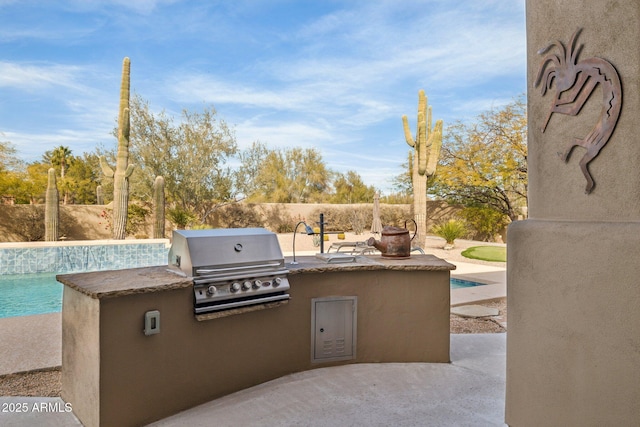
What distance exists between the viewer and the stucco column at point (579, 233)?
178 cm

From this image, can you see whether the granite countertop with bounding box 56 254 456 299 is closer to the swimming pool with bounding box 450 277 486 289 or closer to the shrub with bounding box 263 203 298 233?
the swimming pool with bounding box 450 277 486 289

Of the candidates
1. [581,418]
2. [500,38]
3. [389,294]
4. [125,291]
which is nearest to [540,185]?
[581,418]

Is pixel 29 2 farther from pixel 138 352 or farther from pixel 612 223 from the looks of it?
pixel 612 223

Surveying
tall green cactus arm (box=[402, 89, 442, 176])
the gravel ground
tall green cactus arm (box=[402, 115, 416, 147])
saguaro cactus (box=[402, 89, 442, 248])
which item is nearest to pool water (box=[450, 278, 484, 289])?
the gravel ground

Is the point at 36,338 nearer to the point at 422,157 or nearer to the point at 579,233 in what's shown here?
the point at 579,233

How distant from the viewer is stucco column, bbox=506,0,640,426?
1776mm

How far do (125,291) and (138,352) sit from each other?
428 millimetres

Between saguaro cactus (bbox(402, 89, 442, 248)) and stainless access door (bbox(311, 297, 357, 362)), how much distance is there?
10223mm

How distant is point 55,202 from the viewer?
42.3 ft

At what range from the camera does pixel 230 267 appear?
301 centimetres

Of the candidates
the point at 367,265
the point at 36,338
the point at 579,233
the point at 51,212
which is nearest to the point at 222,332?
the point at 367,265

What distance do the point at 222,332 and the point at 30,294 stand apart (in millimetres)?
7012

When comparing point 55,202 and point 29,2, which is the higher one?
point 29,2

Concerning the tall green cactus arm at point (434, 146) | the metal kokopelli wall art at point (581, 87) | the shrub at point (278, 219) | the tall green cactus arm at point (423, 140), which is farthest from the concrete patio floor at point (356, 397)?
the shrub at point (278, 219)
